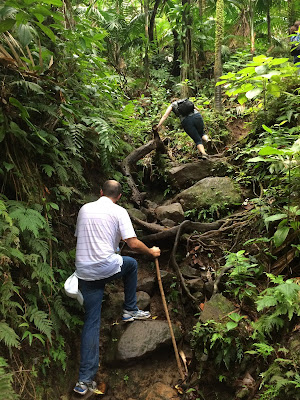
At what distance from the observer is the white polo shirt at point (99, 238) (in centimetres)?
354

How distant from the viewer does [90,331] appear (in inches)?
135

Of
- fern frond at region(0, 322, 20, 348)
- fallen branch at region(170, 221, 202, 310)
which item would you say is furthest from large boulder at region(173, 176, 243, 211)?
fern frond at region(0, 322, 20, 348)

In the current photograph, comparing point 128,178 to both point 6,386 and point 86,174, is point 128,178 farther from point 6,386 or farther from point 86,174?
point 6,386

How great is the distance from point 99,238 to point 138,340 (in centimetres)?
149

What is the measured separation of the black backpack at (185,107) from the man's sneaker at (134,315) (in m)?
4.82

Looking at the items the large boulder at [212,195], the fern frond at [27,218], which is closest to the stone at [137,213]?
the large boulder at [212,195]

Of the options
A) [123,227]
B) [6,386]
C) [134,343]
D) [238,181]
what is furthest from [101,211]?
[238,181]

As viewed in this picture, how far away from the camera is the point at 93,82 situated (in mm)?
5324

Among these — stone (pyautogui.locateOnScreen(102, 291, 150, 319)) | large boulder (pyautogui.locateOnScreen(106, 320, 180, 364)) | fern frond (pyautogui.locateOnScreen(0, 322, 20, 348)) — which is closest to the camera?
fern frond (pyautogui.locateOnScreen(0, 322, 20, 348))

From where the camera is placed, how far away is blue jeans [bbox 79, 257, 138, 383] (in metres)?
3.29

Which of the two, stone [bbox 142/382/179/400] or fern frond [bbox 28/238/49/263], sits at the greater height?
fern frond [bbox 28/238/49/263]

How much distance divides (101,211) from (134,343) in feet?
5.95

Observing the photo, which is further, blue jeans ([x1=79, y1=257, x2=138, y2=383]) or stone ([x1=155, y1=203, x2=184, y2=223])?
stone ([x1=155, y1=203, x2=184, y2=223])

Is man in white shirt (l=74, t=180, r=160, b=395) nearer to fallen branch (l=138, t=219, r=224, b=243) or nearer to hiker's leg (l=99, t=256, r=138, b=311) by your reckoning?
hiker's leg (l=99, t=256, r=138, b=311)
